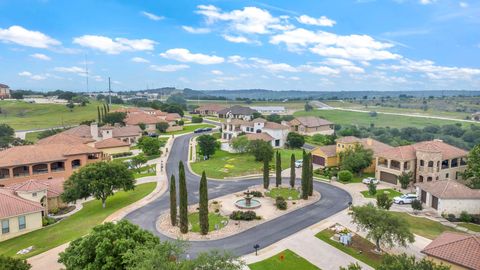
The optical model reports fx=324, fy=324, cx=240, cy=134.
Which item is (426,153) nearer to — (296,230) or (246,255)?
(296,230)

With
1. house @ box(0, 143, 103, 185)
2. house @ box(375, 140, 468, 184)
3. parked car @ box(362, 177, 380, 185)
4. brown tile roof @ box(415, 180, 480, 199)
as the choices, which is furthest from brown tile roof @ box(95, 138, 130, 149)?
brown tile roof @ box(415, 180, 480, 199)

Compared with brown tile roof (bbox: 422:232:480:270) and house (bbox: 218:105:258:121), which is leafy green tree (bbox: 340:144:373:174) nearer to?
brown tile roof (bbox: 422:232:480:270)

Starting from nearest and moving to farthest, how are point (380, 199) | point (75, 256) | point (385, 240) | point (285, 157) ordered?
1. point (75, 256)
2. point (385, 240)
3. point (380, 199)
4. point (285, 157)

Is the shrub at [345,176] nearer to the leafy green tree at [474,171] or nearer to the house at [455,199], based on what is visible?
the house at [455,199]

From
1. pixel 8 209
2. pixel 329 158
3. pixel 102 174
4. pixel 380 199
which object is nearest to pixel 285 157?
pixel 329 158

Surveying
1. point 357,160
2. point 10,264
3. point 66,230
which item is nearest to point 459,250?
point 10,264

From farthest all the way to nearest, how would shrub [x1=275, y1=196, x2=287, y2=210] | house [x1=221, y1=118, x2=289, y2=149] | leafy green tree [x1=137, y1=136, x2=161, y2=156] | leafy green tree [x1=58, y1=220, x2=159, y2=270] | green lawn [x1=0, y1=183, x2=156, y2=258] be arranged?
house [x1=221, y1=118, x2=289, y2=149]
leafy green tree [x1=137, y1=136, x2=161, y2=156]
shrub [x1=275, y1=196, x2=287, y2=210]
green lawn [x1=0, y1=183, x2=156, y2=258]
leafy green tree [x1=58, y1=220, x2=159, y2=270]
